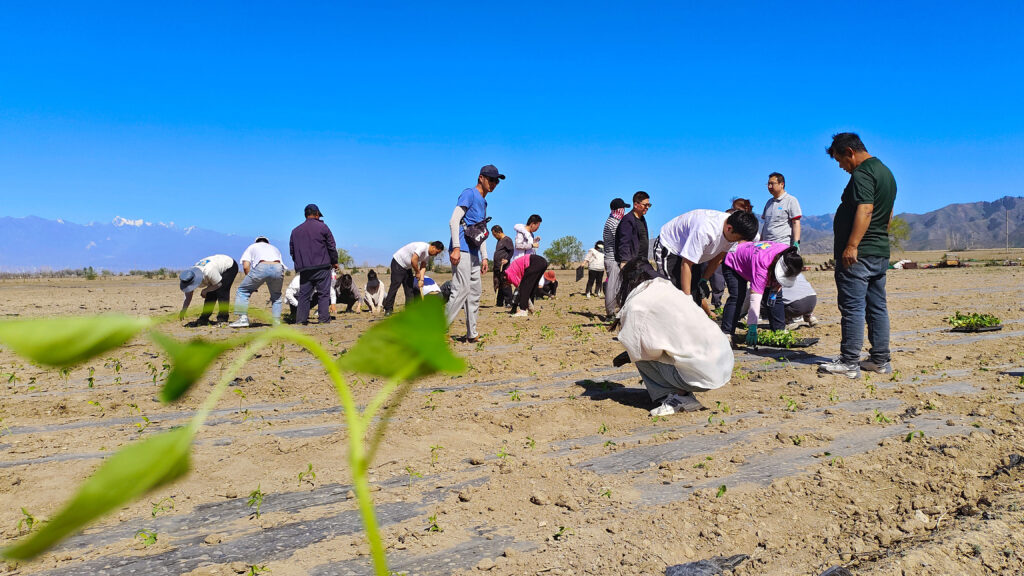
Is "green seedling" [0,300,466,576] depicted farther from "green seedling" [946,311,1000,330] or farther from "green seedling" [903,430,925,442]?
"green seedling" [946,311,1000,330]

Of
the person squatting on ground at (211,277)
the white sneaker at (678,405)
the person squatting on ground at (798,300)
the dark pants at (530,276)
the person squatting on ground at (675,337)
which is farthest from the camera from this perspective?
the dark pants at (530,276)

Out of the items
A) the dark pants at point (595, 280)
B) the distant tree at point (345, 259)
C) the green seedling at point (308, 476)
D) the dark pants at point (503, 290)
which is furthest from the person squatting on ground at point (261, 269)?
the distant tree at point (345, 259)

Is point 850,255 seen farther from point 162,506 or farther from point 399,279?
point 399,279

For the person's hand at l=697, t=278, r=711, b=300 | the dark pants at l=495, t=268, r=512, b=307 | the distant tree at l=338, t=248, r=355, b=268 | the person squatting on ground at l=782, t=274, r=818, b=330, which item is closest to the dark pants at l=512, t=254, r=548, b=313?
the dark pants at l=495, t=268, r=512, b=307

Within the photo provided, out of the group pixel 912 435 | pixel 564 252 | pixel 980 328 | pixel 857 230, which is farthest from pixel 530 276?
pixel 564 252

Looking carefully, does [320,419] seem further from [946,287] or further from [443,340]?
[946,287]

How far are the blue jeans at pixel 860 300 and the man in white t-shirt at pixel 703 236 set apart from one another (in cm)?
105

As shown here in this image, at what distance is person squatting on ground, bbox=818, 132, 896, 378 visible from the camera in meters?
5.05

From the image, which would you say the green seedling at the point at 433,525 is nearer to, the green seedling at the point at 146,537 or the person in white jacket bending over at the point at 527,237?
the green seedling at the point at 146,537

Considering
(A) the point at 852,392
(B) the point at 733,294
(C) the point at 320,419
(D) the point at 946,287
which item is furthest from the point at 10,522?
(D) the point at 946,287

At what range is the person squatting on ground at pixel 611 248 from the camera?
8719mm

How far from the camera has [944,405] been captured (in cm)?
460

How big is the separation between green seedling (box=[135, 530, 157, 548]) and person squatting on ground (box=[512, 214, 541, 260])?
7986 millimetres

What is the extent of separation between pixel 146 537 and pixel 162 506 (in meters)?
0.33
